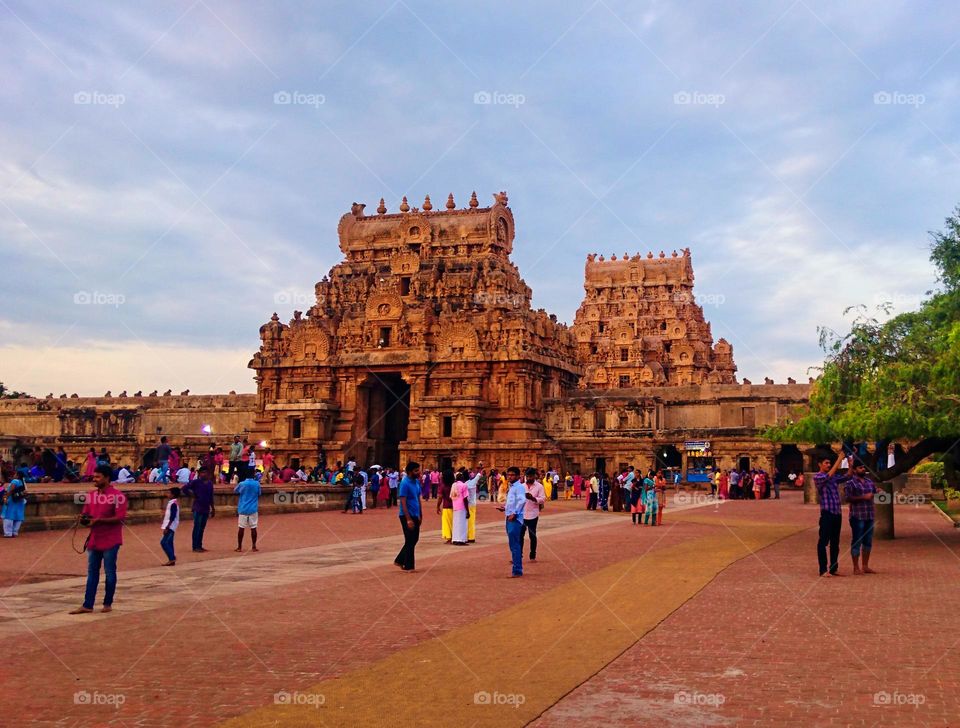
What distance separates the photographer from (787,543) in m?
23.1

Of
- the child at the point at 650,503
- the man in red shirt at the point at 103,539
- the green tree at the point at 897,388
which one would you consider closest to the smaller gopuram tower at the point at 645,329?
the child at the point at 650,503

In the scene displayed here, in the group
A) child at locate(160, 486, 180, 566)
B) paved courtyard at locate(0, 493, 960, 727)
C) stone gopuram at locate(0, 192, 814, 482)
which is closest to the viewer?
paved courtyard at locate(0, 493, 960, 727)

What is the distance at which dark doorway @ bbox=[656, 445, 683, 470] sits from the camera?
5875 centimetres

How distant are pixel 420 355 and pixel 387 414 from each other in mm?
7553

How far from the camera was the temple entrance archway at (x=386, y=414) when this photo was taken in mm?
62906

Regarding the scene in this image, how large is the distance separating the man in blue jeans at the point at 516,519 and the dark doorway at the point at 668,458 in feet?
136

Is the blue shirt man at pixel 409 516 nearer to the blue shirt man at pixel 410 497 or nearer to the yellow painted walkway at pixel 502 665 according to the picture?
the blue shirt man at pixel 410 497

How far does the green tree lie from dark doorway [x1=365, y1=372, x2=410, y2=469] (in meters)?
39.3

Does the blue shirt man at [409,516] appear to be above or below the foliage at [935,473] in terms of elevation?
below

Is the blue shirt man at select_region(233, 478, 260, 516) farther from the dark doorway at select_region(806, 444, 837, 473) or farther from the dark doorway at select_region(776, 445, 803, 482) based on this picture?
the dark doorway at select_region(776, 445, 803, 482)

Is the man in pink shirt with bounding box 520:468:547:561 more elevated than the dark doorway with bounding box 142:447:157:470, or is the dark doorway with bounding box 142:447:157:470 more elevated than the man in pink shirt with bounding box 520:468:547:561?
the dark doorway with bounding box 142:447:157:470

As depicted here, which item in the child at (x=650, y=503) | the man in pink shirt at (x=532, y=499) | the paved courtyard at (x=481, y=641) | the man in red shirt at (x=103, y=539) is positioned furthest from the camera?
the child at (x=650, y=503)

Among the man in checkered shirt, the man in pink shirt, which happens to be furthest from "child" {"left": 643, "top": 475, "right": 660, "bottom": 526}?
the man in checkered shirt

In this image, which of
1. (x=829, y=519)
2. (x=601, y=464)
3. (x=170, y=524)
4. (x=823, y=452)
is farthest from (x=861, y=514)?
(x=601, y=464)
